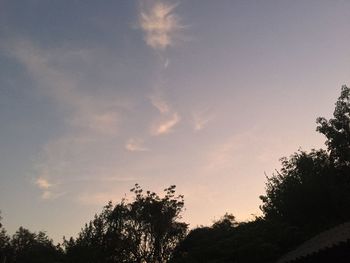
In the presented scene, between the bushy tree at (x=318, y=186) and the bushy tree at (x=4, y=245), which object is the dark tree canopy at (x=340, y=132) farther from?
the bushy tree at (x=4, y=245)

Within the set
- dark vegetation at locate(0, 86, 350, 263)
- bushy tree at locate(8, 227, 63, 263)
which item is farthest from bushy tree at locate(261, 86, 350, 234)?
bushy tree at locate(8, 227, 63, 263)

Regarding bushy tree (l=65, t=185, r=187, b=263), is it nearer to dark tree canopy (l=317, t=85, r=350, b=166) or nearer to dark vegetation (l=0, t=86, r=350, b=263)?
dark vegetation (l=0, t=86, r=350, b=263)

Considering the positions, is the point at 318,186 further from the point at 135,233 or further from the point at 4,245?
the point at 4,245

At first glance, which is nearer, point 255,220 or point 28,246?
point 255,220

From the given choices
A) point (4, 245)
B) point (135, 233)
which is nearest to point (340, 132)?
point (135, 233)

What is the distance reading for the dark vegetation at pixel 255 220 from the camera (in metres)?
34.2

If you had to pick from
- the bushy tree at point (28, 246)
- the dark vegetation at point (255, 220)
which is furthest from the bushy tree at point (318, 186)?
the bushy tree at point (28, 246)

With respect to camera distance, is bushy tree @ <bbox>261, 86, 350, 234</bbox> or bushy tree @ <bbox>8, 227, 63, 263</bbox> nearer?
bushy tree @ <bbox>261, 86, 350, 234</bbox>

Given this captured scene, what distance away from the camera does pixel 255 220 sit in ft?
136

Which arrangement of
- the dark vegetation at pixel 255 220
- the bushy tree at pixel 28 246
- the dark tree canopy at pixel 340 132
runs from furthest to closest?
the bushy tree at pixel 28 246 < the dark tree canopy at pixel 340 132 < the dark vegetation at pixel 255 220

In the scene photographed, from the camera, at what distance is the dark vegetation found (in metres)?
34.2

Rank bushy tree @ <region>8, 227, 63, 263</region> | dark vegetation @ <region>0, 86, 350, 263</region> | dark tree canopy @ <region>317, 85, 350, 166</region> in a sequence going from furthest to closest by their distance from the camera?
bushy tree @ <region>8, 227, 63, 263</region> < dark tree canopy @ <region>317, 85, 350, 166</region> < dark vegetation @ <region>0, 86, 350, 263</region>

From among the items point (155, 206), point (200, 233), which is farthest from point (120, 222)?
point (200, 233)

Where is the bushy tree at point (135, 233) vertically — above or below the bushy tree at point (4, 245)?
below
